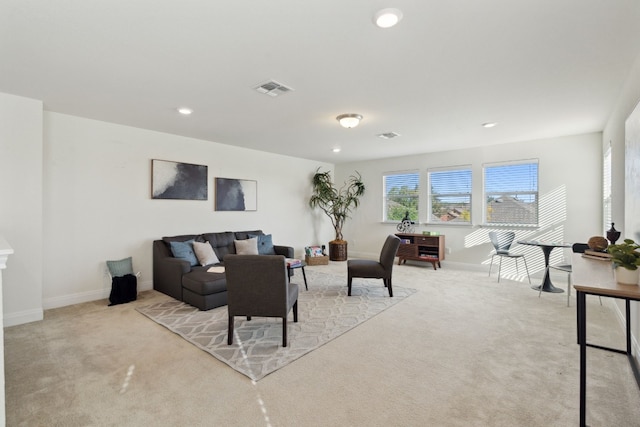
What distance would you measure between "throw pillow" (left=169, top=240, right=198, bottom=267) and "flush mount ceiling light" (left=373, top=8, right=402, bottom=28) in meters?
3.83

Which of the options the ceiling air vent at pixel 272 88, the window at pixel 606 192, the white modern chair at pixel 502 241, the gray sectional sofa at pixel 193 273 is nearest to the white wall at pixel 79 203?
the gray sectional sofa at pixel 193 273

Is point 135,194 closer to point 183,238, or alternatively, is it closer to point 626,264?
point 183,238

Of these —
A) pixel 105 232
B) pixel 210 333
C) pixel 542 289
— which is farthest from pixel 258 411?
pixel 542 289

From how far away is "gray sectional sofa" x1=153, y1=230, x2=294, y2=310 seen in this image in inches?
145

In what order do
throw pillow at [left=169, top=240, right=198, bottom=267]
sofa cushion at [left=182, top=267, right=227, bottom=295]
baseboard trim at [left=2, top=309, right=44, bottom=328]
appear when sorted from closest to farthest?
baseboard trim at [left=2, top=309, right=44, bottom=328], sofa cushion at [left=182, top=267, right=227, bottom=295], throw pillow at [left=169, top=240, right=198, bottom=267]

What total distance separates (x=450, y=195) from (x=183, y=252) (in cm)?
526

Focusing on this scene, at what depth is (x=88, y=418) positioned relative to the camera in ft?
5.99

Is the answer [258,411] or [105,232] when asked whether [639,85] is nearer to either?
[258,411]

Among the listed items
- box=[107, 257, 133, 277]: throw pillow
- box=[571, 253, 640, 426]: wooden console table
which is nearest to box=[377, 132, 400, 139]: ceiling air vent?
box=[571, 253, 640, 426]: wooden console table

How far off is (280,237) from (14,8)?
17.3 feet

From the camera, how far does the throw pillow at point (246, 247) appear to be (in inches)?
201

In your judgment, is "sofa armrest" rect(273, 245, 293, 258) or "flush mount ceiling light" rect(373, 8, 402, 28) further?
"sofa armrest" rect(273, 245, 293, 258)

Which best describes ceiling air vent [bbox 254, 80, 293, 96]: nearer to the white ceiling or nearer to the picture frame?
the white ceiling

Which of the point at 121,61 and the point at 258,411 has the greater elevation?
the point at 121,61
